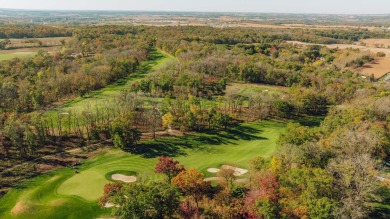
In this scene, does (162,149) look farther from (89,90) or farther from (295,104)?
(89,90)

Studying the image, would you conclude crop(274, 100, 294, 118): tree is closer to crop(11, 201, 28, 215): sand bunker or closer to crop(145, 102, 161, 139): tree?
crop(145, 102, 161, 139): tree

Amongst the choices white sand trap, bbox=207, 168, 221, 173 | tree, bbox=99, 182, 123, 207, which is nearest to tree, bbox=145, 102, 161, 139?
white sand trap, bbox=207, 168, 221, 173

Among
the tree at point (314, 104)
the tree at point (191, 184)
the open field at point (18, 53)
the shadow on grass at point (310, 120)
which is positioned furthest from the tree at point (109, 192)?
the open field at point (18, 53)

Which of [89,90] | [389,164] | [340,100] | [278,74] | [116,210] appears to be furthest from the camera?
[278,74]

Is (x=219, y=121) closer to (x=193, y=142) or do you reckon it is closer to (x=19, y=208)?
(x=193, y=142)

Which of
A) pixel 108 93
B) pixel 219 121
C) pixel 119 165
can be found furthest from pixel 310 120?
pixel 108 93

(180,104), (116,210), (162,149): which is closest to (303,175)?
(116,210)
